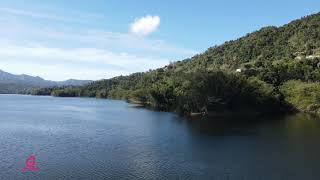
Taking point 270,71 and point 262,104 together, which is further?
point 270,71

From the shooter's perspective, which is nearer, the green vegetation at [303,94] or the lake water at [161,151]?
the lake water at [161,151]

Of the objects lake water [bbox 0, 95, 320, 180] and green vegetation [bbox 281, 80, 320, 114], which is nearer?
lake water [bbox 0, 95, 320, 180]

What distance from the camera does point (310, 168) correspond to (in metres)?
45.0

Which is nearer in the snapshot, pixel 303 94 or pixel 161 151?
pixel 161 151

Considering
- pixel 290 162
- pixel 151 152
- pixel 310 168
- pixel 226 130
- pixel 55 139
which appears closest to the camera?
pixel 310 168

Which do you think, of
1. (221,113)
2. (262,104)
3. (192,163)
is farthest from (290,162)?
(262,104)

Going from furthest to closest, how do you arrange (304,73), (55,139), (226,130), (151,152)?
(304,73)
(226,130)
(55,139)
(151,152)

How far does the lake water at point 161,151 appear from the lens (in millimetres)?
41812

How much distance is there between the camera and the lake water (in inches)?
1646

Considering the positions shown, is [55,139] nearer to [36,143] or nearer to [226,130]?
[36,143]

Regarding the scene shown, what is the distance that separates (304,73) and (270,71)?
1167 cm

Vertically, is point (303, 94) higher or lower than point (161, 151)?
higher

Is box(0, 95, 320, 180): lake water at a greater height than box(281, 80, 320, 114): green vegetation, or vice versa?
box(281, 80, 320, 114): green vegetation

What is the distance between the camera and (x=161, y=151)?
53.4 metres
